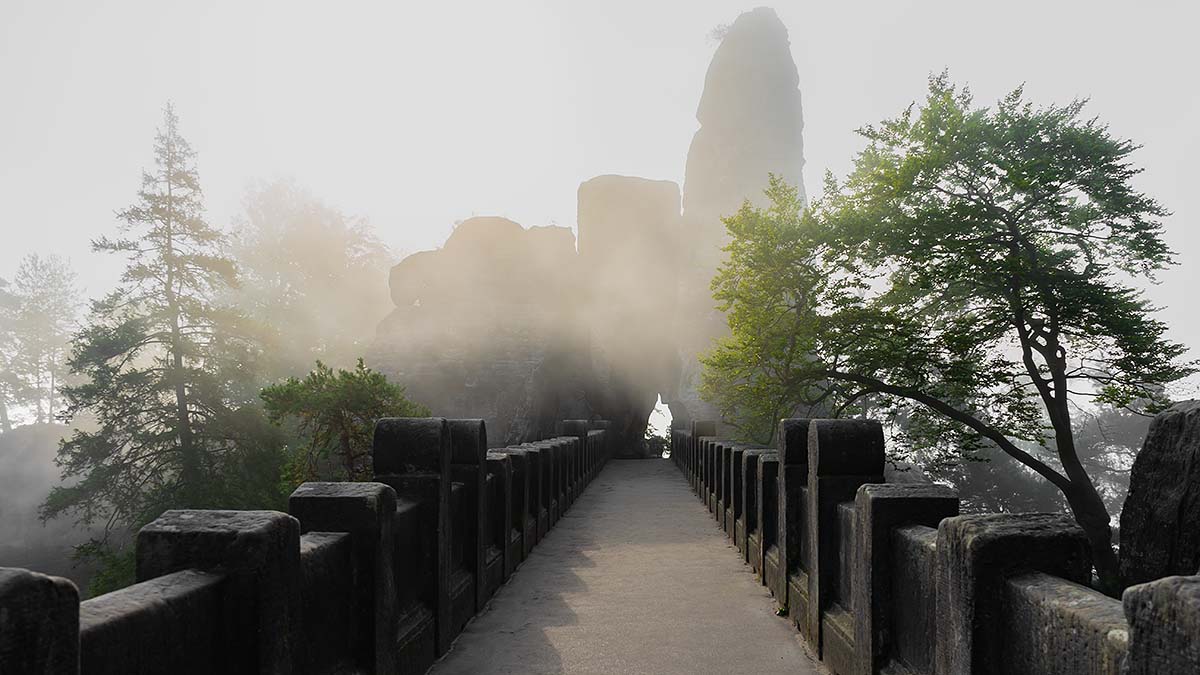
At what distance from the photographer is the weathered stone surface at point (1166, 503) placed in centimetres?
286

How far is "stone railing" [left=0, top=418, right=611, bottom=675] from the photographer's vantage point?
5.95 ft

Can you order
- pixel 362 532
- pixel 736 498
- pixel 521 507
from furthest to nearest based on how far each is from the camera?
1. pixel 736 498
2. pixel 521 507
3. pixel 362 532

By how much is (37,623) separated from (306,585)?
5.77 ft

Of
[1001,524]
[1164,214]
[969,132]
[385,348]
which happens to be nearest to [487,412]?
[385,348]

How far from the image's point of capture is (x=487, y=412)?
37.3 m

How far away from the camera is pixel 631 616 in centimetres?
640

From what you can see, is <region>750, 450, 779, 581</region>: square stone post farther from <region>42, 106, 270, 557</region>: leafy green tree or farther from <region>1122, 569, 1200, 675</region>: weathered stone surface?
<region>42, 106, 270, 557</region>: leafy green tree

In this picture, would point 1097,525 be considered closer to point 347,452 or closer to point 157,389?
point 347,452

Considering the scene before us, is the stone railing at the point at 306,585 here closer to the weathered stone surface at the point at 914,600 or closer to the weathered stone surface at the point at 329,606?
the weathered stone surface at the point at 329,606

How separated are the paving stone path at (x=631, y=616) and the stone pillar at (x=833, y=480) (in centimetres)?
52

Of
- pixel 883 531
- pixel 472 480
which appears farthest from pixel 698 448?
pixel 883 531

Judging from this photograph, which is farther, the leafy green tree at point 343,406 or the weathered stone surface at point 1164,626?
the leafy green tree at point 343,406

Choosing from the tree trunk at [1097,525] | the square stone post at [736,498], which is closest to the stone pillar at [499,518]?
the square stone post at [736,498]

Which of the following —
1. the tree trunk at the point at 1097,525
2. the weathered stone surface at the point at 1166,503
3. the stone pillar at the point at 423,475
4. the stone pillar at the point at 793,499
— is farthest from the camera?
the tree trunk at the point at 1097,525
